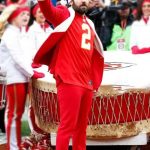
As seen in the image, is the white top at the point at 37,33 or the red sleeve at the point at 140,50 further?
the white top at the point at 37,33

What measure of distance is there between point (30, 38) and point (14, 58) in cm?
116

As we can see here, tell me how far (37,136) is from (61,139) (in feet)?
4.35

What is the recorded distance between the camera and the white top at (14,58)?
183 inches

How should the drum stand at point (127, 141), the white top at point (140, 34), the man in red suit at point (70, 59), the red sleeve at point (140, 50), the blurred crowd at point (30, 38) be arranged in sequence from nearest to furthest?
the man in red suit at point (70, 59), the blurred crowd at point (30, 38), the drum stand at point (127, 141), the red sleeve at point (140, 50), the white top at point (140, 34)

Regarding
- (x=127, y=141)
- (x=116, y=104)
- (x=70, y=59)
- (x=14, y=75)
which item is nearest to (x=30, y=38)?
(x=14, y=75)

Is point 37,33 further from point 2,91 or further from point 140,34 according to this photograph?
point 140,34

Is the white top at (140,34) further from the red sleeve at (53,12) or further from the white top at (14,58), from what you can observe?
the red sleeve at (53,12)

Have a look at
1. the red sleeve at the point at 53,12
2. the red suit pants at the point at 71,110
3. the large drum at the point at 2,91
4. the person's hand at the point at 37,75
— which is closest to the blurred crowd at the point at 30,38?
the person's hand at the point at 37,75

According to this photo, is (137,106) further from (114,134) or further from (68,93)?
(68,93)

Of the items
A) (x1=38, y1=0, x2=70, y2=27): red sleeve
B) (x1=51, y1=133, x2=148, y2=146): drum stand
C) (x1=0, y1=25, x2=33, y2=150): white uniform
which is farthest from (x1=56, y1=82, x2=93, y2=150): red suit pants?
(x1=0, y1=25, x2=33, y2=150): white uniform

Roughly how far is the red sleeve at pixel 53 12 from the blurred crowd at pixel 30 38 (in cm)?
24

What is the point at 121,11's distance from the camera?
7.82 metres

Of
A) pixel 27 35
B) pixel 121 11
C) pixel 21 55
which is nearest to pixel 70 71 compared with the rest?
pixel 21 55

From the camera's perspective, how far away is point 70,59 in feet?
13.1
